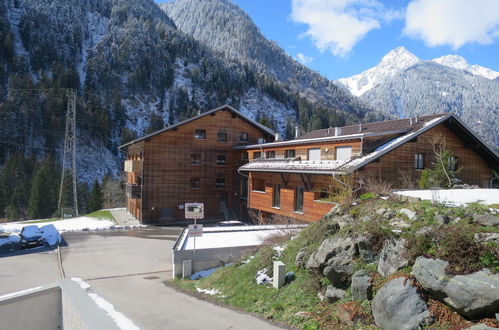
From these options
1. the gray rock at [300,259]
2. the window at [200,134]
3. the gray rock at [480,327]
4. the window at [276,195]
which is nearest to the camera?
the gray rock at [480,327]

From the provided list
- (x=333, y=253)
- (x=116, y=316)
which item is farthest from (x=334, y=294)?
(x=116, y=316)

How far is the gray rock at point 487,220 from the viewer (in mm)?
7559

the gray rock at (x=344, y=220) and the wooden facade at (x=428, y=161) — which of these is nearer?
the gray rock at (x=344, y=220)

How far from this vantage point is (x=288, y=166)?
24.8 m

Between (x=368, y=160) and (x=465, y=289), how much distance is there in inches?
543

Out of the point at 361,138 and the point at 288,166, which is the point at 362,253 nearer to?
the point at 361,138

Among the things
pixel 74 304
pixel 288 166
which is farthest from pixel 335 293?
pixel 288 166

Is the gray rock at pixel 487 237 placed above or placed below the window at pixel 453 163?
below

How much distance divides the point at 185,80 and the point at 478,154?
12492cm

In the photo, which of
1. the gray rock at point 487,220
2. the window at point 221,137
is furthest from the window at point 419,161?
the window at point 221,137

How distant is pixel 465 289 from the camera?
6219mm

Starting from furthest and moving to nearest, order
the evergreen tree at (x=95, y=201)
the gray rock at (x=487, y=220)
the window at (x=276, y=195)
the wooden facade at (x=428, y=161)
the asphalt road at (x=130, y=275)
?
1. the evergreen tree at (x=95, y=201)
2. the window at (x=276, y=195)
3. the wooden facade at (x=428, y=161)
4. the asphalt road at (x=130, y=275)
5. the gray rock at (x=487, y=220)

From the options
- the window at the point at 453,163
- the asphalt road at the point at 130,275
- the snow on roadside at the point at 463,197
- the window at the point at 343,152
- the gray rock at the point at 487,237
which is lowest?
the asphalt road at the point at 130,275

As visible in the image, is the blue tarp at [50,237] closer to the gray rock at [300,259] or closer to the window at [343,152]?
the window at [343,152]
